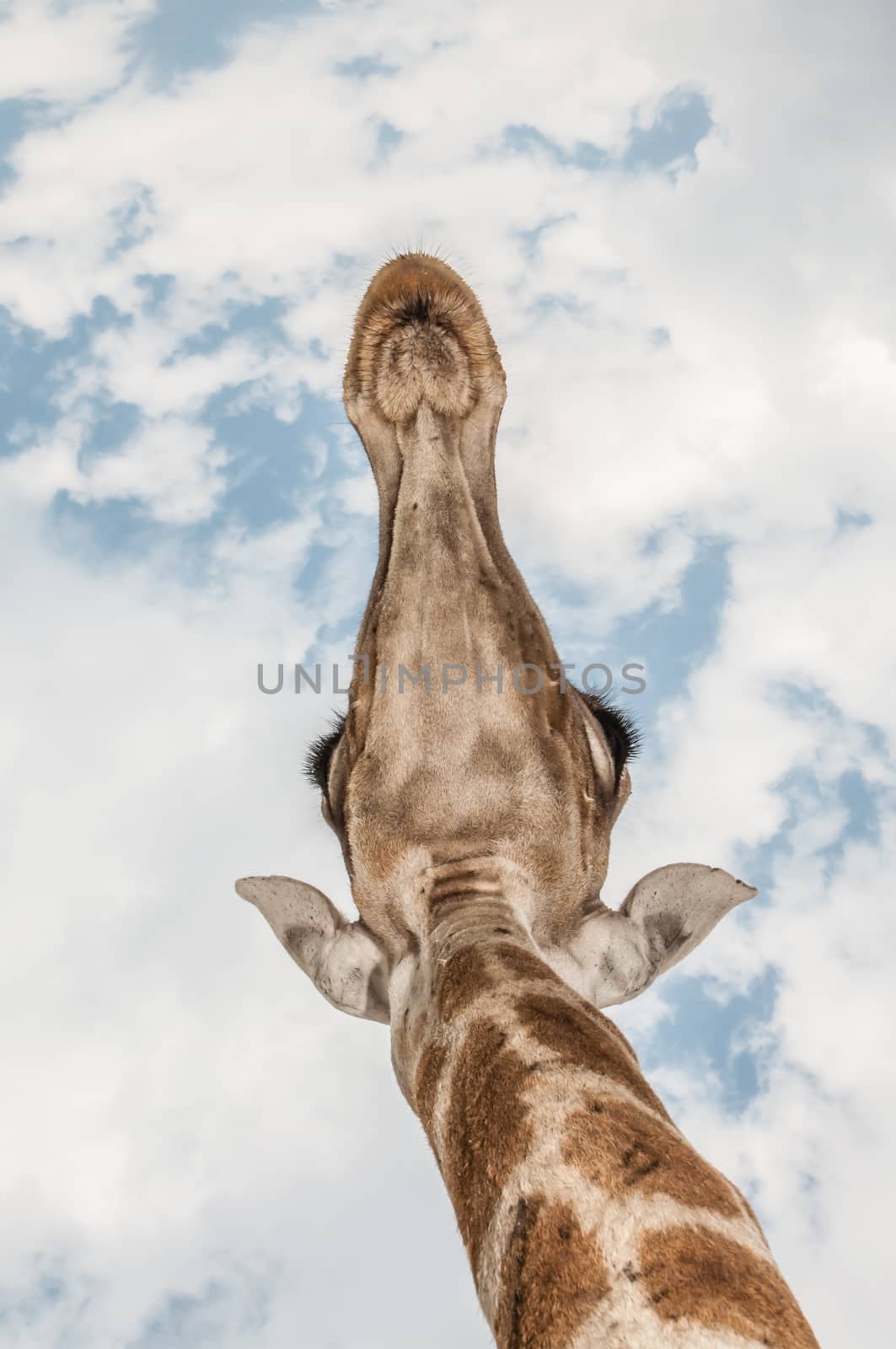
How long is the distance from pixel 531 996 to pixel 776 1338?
1453 millimetres

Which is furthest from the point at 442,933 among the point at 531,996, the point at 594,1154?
the point at 594,1154

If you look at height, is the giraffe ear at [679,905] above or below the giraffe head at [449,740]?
below

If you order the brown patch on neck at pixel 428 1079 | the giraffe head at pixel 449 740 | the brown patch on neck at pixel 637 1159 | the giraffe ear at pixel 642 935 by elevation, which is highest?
the giraffe head at pixel 449 740

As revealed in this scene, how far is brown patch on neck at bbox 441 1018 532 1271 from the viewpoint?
2.99m

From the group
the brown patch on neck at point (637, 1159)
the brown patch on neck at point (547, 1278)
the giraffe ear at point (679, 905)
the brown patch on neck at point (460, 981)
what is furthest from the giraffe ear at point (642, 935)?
the brown patch on neck at point (547, 1278)

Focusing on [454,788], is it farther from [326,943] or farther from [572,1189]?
[572,1189]

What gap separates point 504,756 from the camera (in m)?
5.08

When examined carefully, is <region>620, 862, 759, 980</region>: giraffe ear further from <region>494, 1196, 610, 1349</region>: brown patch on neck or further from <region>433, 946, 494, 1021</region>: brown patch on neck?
<region>494, 1196, 610, 1349</region>: brown patch on neck

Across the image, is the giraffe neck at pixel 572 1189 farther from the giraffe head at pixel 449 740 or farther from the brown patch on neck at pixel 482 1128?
the giraffe head at pixel 449 740

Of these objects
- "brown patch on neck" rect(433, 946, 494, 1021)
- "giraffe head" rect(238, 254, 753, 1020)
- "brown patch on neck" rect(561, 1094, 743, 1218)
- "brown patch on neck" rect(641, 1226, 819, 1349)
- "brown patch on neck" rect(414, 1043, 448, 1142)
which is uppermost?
"giraffe head" rect(238, 254, 753, 1020)

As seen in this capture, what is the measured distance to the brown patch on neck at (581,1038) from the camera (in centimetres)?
327

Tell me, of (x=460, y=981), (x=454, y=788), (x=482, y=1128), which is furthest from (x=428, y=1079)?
(x=454, y=788)

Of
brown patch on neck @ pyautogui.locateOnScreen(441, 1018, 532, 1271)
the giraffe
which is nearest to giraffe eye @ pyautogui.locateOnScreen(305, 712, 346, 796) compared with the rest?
the giraffe

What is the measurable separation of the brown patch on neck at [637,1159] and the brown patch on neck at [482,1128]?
17 centimetres
